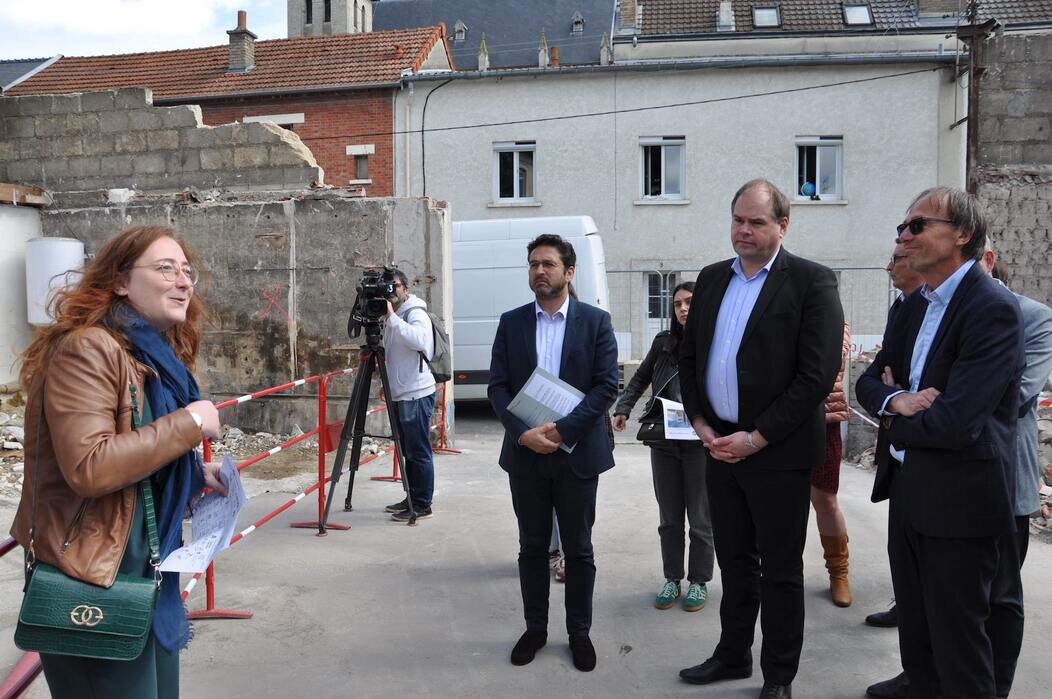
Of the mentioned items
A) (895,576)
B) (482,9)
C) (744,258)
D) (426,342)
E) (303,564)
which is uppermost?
(482,9)

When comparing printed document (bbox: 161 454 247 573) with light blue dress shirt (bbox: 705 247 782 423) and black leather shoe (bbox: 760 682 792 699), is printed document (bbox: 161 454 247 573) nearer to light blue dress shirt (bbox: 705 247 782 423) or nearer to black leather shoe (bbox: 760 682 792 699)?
light blue dress shirt (bbox: 705 247 782 423)

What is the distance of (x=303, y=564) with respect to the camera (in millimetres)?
4953

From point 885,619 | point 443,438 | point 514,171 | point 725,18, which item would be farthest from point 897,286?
point 725,18

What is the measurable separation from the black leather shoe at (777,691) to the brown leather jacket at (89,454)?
235 cm

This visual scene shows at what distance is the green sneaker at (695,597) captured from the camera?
13.8 ft

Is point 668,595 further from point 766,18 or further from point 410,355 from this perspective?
point 766,18

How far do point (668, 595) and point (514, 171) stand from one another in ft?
48.4

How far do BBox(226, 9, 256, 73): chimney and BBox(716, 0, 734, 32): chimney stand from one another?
447 inches

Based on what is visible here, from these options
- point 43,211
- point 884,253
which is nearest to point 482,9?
point 884,253

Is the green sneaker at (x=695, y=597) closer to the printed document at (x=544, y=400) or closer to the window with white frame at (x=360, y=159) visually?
the printed document at (x=544, y=400)

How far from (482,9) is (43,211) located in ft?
86.3

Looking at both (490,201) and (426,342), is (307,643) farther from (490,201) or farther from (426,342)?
(490,201)

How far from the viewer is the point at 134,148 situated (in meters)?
9.38

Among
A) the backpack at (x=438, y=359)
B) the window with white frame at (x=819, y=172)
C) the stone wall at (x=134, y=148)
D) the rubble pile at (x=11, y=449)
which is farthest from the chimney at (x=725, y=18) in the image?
the rubble pile at (x=11, y=449)
